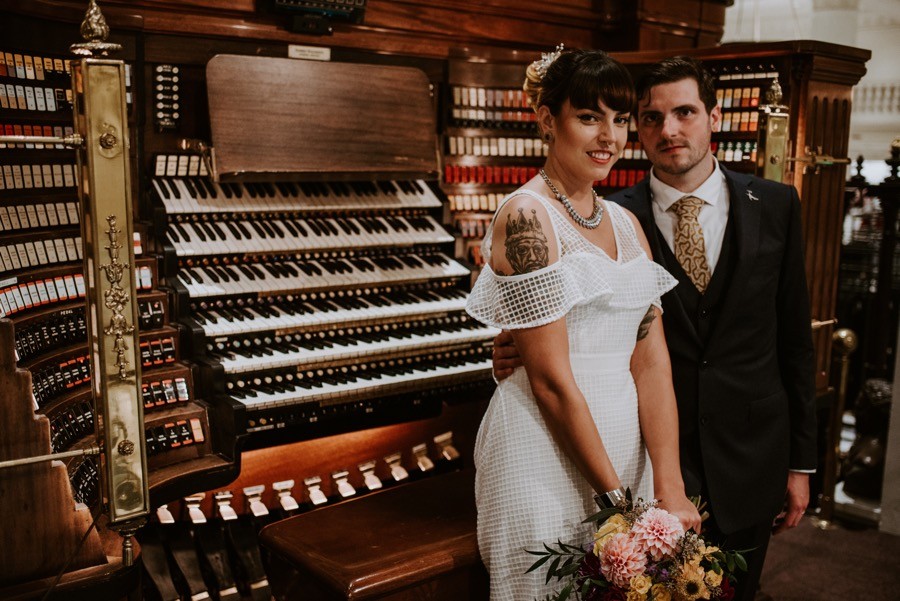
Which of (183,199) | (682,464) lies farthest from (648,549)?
(183,199)

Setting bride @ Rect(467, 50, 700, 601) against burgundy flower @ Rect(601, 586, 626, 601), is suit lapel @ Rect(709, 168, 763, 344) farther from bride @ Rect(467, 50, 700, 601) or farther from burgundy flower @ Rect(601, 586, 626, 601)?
burgundy flower @ Rect(601, 586, 626, 601)

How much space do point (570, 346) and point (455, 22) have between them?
3.23 meters

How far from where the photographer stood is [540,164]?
5.26 m

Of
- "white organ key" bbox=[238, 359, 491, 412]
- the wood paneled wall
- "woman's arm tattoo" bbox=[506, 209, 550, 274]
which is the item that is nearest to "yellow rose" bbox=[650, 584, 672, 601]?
"woman's arm tattoo" bbox=[506, 209, 550, 274]

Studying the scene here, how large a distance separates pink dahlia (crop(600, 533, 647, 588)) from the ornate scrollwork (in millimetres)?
1493

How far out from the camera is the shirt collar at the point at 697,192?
2.81 meters

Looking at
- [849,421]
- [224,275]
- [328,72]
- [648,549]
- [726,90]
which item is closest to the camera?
[648,549]

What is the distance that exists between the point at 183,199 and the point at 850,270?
5.81 meters

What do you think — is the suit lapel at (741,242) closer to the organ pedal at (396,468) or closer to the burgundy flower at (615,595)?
the burgundy flower at (615,595)

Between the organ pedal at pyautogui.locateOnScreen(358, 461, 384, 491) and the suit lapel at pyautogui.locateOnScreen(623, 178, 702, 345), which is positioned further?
the organ pedal at pyautogui.locateOnScreen(358, 461, 384, 491)

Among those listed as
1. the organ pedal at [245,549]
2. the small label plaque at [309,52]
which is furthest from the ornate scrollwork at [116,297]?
the small label plaque at [309,52]

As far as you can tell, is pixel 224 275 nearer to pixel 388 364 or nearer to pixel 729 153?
pixel 388 364

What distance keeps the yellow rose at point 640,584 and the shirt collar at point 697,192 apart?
1.24 m

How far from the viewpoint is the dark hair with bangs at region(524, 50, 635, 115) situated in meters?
2.29
